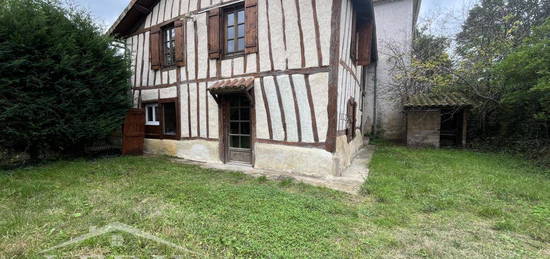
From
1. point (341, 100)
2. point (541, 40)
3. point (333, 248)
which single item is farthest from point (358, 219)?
point (541, 40)

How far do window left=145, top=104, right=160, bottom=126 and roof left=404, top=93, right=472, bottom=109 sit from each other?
924 cm

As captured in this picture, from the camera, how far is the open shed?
8219 mm

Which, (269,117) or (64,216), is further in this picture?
(269,117)

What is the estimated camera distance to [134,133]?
6859mm

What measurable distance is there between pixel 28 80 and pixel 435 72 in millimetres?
12395

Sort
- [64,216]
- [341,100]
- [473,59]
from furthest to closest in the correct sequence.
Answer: [473,59] → [341,100] → [64,216]

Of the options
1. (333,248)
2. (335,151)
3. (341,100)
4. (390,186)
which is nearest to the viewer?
(333,248)

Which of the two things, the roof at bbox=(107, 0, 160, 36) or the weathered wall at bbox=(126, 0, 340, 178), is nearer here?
the weathered wall at bbox=(126, 0, 340, 178)

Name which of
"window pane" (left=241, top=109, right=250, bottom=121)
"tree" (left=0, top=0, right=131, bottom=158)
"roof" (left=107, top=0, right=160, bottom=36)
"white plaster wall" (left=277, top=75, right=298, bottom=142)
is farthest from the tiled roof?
"tree" (left=0, top=0, right=131, bottom=158)

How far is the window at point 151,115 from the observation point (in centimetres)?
729

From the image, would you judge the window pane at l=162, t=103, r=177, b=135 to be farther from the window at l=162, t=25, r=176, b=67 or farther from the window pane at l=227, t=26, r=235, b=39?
the window pane at l=227, t=26, r=235, b=39

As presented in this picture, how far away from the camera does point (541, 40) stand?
5.19 metres

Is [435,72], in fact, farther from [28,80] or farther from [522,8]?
[28,80]

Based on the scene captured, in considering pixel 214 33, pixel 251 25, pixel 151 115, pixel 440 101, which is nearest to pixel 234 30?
pixel 214 33
